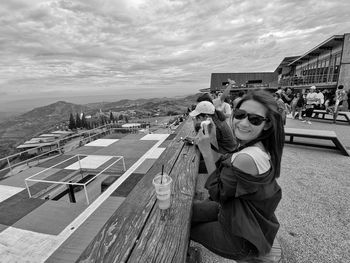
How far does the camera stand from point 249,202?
1.16 metres

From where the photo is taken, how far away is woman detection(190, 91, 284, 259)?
107 cm

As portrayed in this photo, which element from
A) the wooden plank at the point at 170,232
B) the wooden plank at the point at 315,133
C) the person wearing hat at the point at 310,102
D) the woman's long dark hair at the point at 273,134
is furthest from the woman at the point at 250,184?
the person wearing hat at the point at 310,102

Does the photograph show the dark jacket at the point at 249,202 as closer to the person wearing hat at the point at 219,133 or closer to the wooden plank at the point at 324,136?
the person wearing hat at the point at 219,133

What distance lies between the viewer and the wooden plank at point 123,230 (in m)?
1.03

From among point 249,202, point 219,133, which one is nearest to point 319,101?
point 219,133

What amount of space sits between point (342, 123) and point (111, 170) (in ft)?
35.7

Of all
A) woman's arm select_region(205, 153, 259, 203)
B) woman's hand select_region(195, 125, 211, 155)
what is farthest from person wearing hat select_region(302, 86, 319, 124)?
woman's arm select_region(205, 153, 259, 203)

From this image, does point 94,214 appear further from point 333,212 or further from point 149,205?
point 333,212

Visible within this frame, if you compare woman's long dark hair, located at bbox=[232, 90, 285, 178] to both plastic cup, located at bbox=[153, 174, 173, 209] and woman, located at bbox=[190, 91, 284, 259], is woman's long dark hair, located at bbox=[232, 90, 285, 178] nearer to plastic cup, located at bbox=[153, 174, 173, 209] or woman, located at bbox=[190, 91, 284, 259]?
woman, located at bbox=[190, 91, 284, 259]

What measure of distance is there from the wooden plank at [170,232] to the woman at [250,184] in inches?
11.7

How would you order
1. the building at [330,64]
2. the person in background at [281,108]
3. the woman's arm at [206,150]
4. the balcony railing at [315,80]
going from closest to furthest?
the person in background at [281,108]
the woman's arm at [206,150]
the building at [330,64]
the balcony railing at [315,80]

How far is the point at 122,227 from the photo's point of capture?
4.06ft

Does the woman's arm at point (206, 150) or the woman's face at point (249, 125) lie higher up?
the woman's face at point (249, 125)

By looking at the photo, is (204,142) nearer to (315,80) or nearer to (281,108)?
(281,108)
